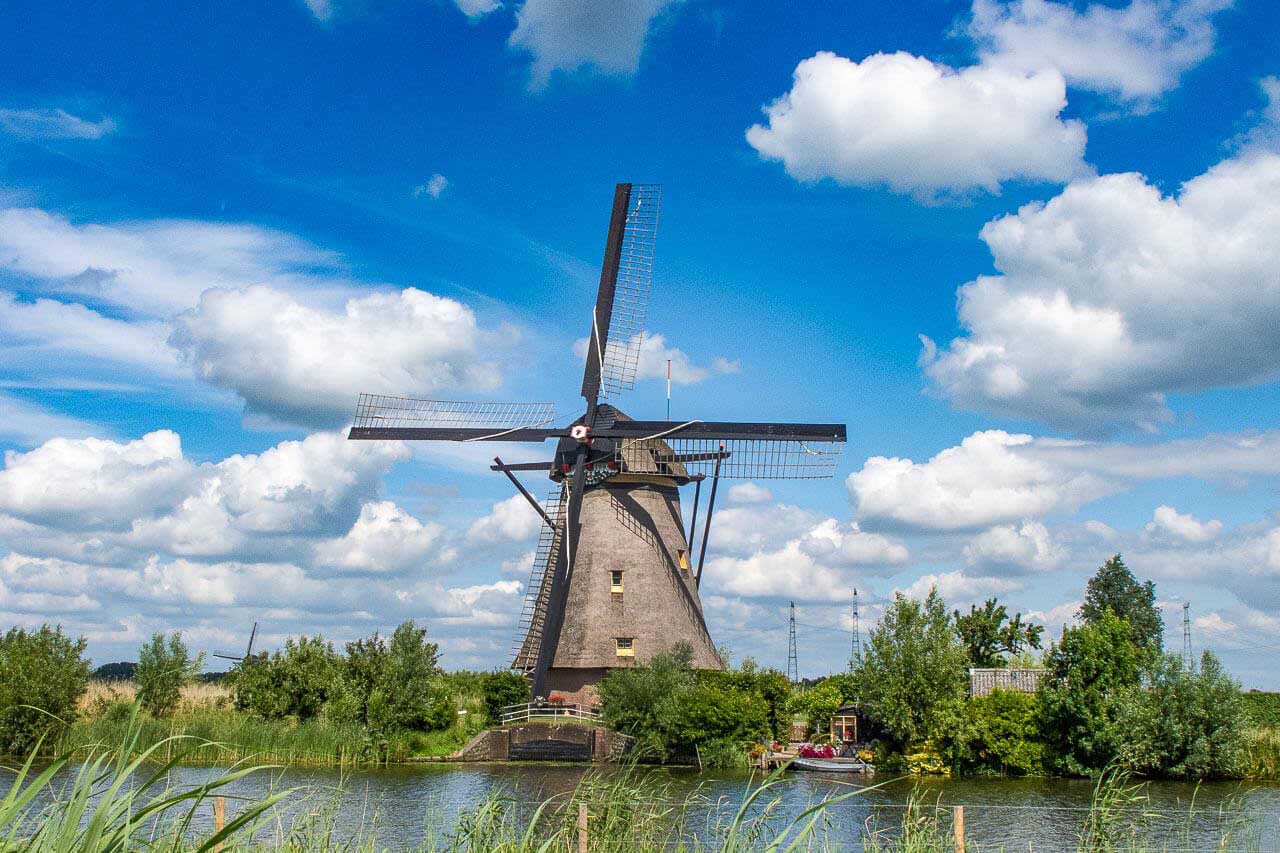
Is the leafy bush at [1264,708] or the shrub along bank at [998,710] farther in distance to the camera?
the leafy bush at [1264,708]

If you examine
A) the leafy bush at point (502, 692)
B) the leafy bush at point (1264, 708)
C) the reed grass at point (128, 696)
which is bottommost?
the reed grass at point (128, 696)

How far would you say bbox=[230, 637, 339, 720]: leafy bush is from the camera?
36750mm

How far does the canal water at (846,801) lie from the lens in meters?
17.3

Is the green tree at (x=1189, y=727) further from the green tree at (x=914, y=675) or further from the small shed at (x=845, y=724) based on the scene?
the small shed at (x=845, y=724)

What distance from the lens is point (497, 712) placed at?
1436 inches

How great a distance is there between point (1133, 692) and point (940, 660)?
203 inches

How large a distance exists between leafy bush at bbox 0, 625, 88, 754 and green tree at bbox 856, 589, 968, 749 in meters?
23.5

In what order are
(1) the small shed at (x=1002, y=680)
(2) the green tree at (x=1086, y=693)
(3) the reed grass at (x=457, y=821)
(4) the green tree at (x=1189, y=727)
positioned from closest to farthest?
(3) the reed grass at (x=457, y=821) → (4) the green tree at (x=1189, y=727) → (2) the green tree at (x=1086, y=693) → (1) the small shed at (x=1002, y=680)

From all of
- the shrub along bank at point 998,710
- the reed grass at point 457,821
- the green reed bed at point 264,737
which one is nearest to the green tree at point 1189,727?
the shrub along bank at point 998,710

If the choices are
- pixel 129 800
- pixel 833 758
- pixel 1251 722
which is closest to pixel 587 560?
pixel 833 758

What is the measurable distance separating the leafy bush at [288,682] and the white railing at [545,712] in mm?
6184

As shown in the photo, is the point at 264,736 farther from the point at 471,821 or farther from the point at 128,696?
the point at 471,821

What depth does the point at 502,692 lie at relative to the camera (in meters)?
36.6

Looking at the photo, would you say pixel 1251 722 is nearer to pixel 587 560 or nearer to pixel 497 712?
pixel 587 560
